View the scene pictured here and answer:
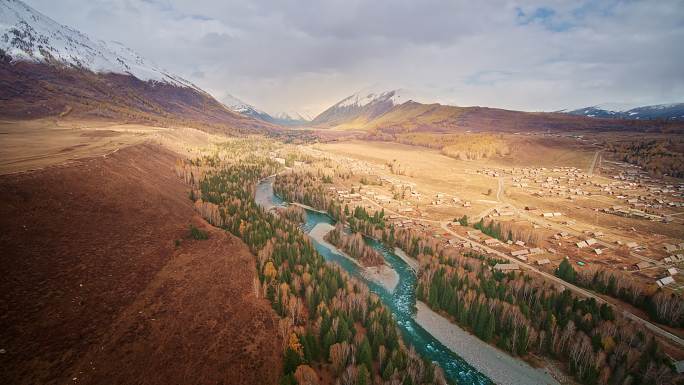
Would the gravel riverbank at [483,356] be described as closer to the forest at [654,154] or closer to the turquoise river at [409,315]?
the turquoise river at [409,315]

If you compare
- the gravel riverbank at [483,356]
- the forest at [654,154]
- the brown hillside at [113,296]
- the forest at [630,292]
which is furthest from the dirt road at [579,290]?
the forest at [654,154]

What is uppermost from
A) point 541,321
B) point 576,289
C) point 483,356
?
point 541,321

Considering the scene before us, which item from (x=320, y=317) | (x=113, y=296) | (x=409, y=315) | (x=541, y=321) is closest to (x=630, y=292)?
(x=541, y=321)

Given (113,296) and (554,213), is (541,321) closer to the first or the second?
(113,296)

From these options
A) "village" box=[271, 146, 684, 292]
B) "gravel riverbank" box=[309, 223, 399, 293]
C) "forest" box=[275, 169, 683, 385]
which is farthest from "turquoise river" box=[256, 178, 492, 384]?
"village" box=[271, 146, 684, 292]

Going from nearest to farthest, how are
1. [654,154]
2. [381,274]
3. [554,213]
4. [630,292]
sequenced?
[630,292], [381,274], [554,213], [654,154]

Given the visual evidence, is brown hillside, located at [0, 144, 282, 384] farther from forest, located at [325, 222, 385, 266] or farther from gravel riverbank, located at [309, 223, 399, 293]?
forest, located at [325, 222, 385, 266]
